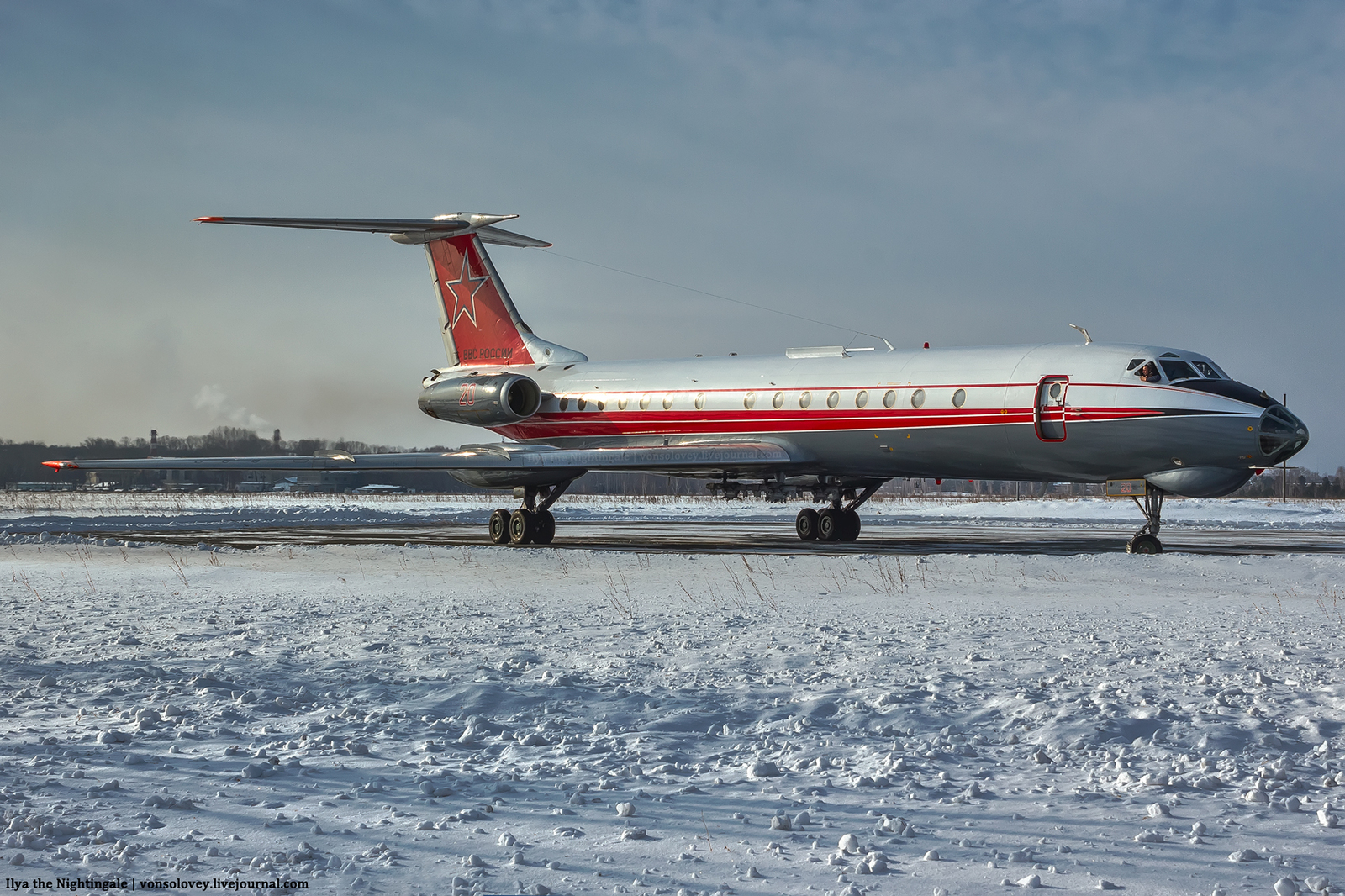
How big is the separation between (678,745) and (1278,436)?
50.0 feet

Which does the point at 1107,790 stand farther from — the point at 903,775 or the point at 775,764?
the point at 775,764

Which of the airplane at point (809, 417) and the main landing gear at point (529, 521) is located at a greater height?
the airplane at point (809, 417)

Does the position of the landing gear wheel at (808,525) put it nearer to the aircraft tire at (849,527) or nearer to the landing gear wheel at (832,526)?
the landing gear wheel at (832,526)

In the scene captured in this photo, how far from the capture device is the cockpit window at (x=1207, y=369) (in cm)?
1827

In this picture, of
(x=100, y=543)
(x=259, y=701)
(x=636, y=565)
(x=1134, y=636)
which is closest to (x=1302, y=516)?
(x=636, y=565)

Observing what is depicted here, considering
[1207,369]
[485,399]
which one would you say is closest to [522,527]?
[485,399]

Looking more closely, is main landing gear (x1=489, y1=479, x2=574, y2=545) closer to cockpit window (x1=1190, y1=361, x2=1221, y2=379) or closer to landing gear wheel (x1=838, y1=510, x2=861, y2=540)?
landing gear wheel (x1=838, y1=510, x2=861, y2=540)

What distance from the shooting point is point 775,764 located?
5414 millimetres

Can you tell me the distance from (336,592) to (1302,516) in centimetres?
3899

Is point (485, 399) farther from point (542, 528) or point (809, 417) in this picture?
point (809, 417)

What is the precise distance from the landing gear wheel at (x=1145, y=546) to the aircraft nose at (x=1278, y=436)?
89.0 inches

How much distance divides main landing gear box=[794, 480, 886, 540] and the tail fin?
798 centimetres

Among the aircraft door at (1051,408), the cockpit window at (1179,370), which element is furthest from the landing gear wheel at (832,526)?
the cockpit window at (1179,370)

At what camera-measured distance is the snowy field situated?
4.11 metres
